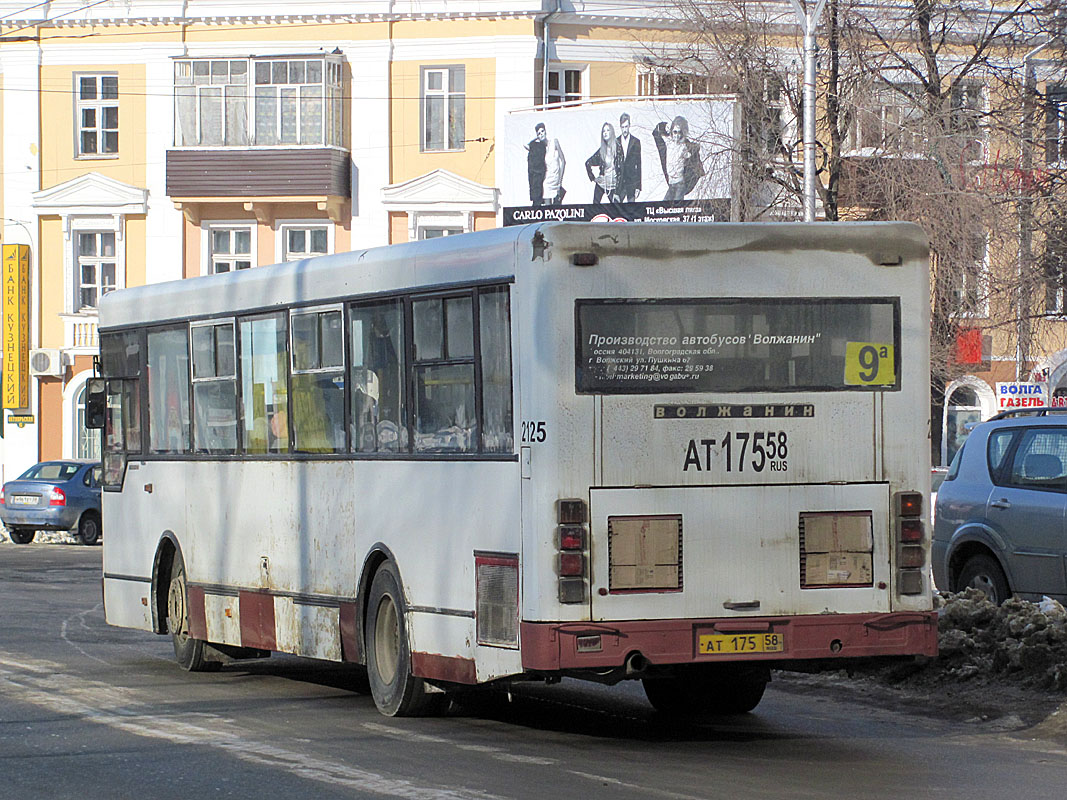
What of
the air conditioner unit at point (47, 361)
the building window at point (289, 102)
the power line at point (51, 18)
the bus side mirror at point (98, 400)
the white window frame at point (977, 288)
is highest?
the power line at point (51, 18)

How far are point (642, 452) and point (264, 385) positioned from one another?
12.4 feet

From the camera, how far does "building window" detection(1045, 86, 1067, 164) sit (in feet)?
81.5

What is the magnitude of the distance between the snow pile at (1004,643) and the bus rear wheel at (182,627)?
5.22m

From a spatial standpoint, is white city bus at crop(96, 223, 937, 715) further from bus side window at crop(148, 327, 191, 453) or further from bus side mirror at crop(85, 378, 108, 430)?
bus side mirror at crop(85, 378, 108, 430)

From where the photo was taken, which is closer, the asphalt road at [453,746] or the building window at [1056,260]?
the asphalt road at [453,746]

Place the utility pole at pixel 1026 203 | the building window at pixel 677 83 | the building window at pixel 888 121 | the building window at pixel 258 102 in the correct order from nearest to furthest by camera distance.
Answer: the utility pole at pixel 1026 203
the building window at pixel 888 121
the building window at pixel 677 83
the building window at pixel 258 102

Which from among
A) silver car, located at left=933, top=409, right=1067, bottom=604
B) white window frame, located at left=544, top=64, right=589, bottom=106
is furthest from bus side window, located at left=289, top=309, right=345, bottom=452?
white window frame, located at left=544, top=64, right=589, bottom=106

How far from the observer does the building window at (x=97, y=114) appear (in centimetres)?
4269

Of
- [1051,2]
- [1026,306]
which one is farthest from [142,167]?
[1051,2]

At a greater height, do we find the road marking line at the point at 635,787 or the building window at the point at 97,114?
the building window at the point at 97,114

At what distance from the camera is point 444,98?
41250mm

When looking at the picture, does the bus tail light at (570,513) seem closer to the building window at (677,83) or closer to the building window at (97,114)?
the building window at (677,83)

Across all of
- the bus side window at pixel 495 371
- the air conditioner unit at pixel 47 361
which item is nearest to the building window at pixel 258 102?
the air conditioner unit at pixel 47 361

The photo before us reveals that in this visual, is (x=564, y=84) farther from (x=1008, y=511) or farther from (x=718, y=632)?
(x=718, y=632)
